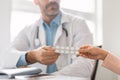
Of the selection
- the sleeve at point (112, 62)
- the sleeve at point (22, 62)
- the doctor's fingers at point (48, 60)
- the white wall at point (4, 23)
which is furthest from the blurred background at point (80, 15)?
the sleeve at point (112, 62)

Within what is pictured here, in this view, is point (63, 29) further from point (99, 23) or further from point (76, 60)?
point (99, 23)

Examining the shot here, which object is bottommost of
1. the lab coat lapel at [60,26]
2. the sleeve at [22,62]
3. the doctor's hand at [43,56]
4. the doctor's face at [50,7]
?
the sleeve at [22,62]

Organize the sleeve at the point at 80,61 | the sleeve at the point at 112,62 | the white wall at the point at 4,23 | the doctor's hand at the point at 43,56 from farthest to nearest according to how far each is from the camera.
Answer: the white wall at the point at 4,23, the sleeve at the point at 80,61, the doctor's hand at the point at 43,56, the sleeve at the point at 112,62

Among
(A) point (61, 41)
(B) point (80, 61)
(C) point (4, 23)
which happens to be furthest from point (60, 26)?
(C) point (4, 23)

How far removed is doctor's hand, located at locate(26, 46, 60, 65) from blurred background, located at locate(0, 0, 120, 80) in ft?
0.80

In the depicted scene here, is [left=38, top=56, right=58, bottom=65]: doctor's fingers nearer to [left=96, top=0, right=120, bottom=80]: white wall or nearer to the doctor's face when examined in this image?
the doctor's face

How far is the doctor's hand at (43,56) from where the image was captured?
3.68 ft

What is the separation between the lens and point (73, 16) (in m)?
1.39

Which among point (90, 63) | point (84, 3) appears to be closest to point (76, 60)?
point (90, 63)

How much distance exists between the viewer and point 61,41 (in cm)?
131

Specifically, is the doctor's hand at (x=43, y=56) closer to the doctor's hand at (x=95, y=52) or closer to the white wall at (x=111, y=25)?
the doctor's hand at (x=95, y=52)

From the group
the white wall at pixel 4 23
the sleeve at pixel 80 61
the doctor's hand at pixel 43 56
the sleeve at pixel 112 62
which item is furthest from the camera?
the white wall at pixel 4 23

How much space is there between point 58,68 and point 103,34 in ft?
1.46

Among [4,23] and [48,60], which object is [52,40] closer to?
[48,60]
